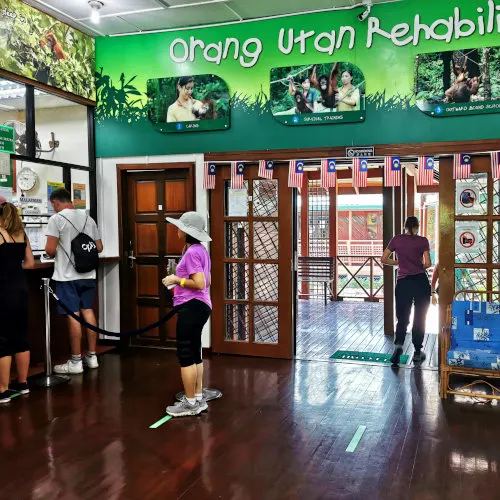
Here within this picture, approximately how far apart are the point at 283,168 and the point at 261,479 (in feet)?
11.7

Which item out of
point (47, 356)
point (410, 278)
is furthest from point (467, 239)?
point (47, 356)

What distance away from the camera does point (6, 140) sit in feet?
17.2

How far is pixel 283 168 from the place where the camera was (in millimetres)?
5871

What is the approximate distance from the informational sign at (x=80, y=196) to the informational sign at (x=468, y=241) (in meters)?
4.16

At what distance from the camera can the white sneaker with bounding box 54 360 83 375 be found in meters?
5.32

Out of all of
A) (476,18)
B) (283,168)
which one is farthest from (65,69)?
(476,18)

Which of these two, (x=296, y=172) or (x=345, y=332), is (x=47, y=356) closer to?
(x=296, y=172)

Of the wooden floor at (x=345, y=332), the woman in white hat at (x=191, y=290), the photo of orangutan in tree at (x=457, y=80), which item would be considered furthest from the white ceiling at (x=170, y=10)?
the wooden floor at (x=345, y=332)

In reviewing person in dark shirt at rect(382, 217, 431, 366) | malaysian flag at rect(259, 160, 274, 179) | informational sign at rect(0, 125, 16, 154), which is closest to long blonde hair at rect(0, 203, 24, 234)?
informational sign at rect(0, 125, 16, 154)

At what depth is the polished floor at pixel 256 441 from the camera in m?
2.99

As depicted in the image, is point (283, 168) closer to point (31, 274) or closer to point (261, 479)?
point (31, 274)

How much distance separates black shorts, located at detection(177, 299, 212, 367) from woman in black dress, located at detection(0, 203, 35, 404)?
1.45 metres

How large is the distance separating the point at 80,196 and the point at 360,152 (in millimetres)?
3256

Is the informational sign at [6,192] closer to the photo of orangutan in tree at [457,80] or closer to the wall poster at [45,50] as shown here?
the wall poster at [45,50]
